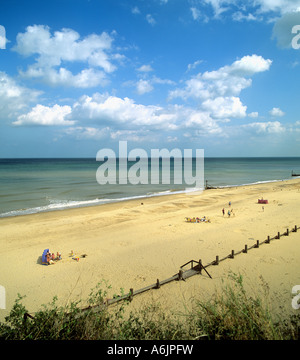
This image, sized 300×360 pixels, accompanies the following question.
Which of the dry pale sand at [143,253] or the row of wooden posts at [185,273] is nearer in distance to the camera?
the row of wooden posts at [185,273]

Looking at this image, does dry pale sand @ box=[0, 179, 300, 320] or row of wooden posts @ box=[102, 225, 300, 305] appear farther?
dry pale sand @ box=[0, 179, 300, 320]

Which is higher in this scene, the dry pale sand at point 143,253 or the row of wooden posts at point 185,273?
the row of wooden posts at point 185,273

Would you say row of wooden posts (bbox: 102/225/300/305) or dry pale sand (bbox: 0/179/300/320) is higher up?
row of wooden posts (bbox: 102/225/300/305)

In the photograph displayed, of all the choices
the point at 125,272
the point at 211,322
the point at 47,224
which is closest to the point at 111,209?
the point at 47,224

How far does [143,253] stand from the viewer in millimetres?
13414

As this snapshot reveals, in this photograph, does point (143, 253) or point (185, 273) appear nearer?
point (185, 273)

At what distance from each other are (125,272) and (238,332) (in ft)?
26.3

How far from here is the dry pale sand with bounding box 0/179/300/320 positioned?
9.38 meters

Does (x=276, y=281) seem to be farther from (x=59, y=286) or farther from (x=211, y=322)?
(x=59, y=286)

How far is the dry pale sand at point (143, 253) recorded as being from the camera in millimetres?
9383

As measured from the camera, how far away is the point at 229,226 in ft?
60.1

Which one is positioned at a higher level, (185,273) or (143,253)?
(185,273)
